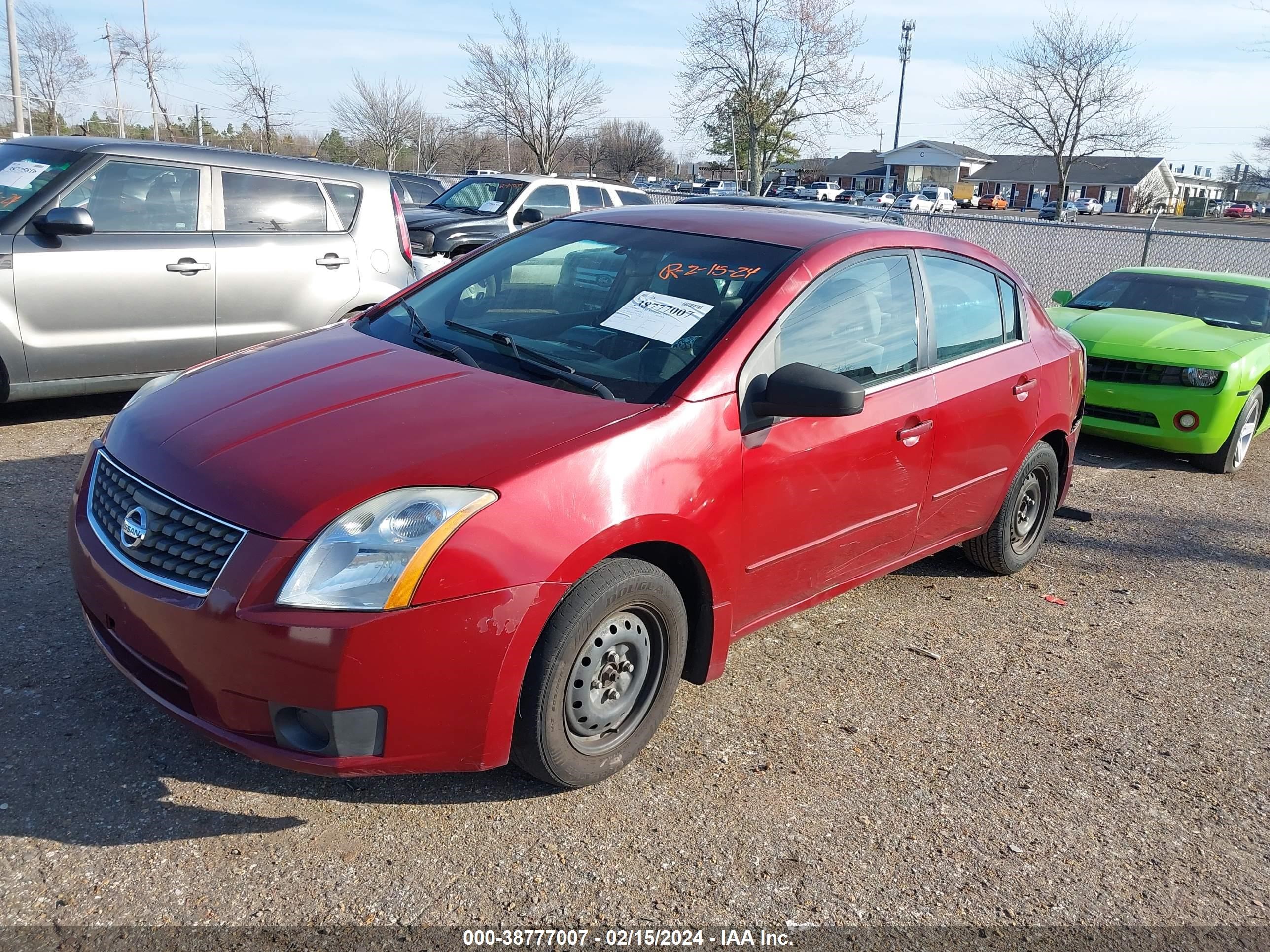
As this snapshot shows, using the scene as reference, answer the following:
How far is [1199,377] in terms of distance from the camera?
7387 millimetres

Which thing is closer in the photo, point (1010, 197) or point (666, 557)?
point (666, 557)

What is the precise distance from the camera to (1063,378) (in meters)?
5.05

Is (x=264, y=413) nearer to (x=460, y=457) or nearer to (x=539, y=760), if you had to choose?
(x=460, y=457)

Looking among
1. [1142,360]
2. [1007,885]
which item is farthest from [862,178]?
[1007,885]

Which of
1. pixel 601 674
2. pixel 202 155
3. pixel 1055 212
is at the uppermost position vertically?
pixel 1055 212

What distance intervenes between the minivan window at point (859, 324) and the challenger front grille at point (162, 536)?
187 centimetres

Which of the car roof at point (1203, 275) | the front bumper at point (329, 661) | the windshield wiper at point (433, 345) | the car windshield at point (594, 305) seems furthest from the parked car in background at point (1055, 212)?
the front bumper at point (329, 661)

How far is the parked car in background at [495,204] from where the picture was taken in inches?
555

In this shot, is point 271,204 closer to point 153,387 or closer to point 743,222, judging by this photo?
point 153,387

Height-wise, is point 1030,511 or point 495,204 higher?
point 495,204

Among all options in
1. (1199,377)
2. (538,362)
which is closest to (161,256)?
(538,362)

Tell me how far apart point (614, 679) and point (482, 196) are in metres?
13.8

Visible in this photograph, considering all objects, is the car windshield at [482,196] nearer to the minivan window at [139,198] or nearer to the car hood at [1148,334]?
the minivan window at [139,198]

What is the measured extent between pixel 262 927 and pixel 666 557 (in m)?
1.49
